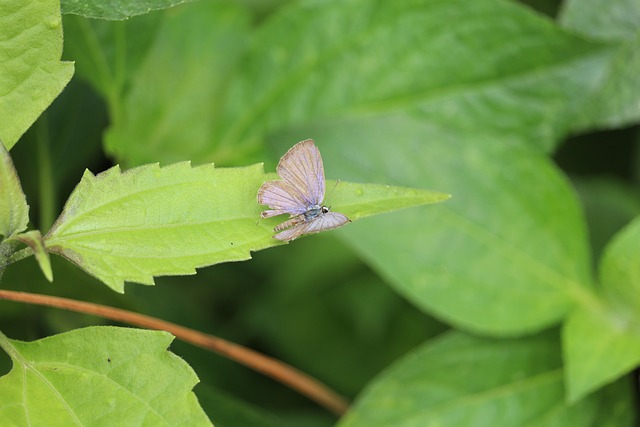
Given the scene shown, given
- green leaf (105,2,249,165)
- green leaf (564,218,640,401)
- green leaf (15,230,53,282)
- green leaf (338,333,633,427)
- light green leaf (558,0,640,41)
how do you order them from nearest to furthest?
green leaf (15,230,53,282) < green leaf (564,218,640,401) < green leaf (338,333,633,427) < light green leaf (558,0,640,41) < green leaf (105,2,249,165)

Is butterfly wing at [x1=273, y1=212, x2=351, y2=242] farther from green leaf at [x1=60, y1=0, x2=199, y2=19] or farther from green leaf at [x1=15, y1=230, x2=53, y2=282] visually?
green leaf at [x1=60, y1=0, x2=199, y2=19]

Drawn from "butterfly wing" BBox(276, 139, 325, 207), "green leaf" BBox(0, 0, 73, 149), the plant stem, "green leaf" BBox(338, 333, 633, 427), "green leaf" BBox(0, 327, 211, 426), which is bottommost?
"green leaf" BBox(338, 333, 633, 427)

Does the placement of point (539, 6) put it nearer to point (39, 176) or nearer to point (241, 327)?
point (241, 327)

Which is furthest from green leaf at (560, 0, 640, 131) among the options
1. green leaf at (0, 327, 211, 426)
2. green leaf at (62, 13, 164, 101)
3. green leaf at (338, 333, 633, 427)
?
green leaf at (0, 327, 211, 426)

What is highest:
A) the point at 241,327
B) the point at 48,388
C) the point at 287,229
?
the point at 287,229

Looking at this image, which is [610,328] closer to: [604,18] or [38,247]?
[604,18]

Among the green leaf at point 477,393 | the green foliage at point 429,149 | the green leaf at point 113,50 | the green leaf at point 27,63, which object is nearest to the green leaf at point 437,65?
the green foliage at point 429,149

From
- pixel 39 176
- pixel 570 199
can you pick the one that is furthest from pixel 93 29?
pixel 570 199
